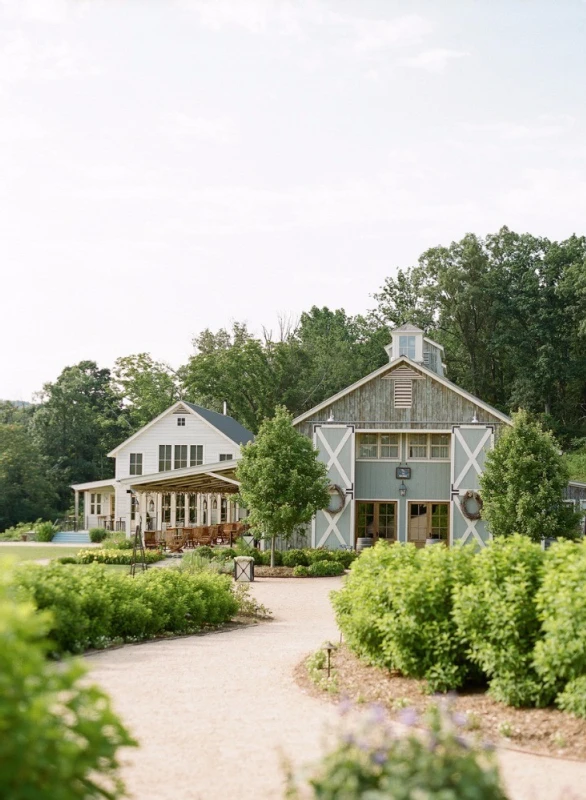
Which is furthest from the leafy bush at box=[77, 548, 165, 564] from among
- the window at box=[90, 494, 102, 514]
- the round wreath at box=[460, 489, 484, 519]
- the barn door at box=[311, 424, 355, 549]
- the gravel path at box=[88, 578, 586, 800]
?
the window at box=[90, 494, 102, 514]

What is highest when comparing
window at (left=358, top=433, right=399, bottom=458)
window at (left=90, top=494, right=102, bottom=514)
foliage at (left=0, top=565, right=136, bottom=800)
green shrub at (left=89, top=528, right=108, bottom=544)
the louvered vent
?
the louvered vent

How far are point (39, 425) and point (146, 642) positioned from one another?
49999 mm

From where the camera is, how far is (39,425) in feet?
196

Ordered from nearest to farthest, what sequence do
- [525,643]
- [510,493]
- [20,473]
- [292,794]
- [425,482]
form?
[292,794] → [525,643] → [510,493] → [425,482] → [20,473]

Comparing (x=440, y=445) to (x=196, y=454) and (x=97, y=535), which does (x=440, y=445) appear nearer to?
(x=196, y=454)

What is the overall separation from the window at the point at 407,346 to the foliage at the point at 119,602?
2031 cm

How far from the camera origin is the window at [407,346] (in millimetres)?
33875

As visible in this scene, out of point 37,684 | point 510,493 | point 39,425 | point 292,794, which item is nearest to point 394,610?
point 292,794

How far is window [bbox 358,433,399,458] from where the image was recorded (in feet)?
105

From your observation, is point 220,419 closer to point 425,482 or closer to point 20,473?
point 425,482

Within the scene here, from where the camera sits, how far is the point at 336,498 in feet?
103

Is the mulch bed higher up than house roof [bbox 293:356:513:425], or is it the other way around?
house roof [bbox 293:356:513:425]

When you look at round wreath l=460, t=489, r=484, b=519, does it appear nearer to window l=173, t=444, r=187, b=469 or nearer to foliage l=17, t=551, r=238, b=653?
window l=173, t=444, r=187, b=469

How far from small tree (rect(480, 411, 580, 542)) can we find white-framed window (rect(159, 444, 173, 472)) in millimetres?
15961
